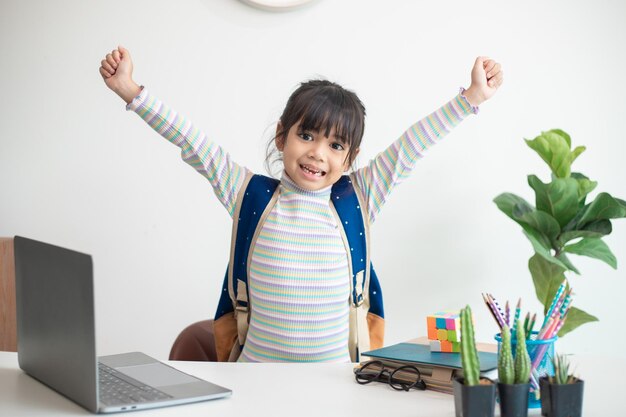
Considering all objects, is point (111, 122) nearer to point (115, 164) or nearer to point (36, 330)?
point (115, 164)

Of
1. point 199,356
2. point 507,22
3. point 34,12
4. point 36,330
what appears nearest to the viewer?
point 36,330

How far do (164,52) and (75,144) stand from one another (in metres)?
0.38

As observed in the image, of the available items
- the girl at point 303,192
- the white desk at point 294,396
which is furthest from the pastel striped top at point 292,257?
the white desk at point 294,396

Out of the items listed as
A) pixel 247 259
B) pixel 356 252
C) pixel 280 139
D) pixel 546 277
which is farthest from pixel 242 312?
pixel 546 277

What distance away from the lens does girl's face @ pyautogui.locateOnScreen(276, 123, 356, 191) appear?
166 cm

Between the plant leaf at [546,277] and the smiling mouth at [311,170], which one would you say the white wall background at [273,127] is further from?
the plant leaf at [546,277]

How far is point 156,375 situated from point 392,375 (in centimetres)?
39

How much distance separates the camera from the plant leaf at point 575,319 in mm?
1248

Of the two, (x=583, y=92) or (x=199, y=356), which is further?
(x=583, y=92)

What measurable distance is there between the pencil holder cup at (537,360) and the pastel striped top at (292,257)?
55cm

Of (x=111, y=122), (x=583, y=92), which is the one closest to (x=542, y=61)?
(x=583, y=92)

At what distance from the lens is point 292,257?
1.62 m

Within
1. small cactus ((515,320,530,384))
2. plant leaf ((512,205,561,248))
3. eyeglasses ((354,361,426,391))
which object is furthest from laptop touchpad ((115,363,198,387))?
plant leaf ((512,205,561,248))

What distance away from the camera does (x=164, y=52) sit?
7.35 feet
